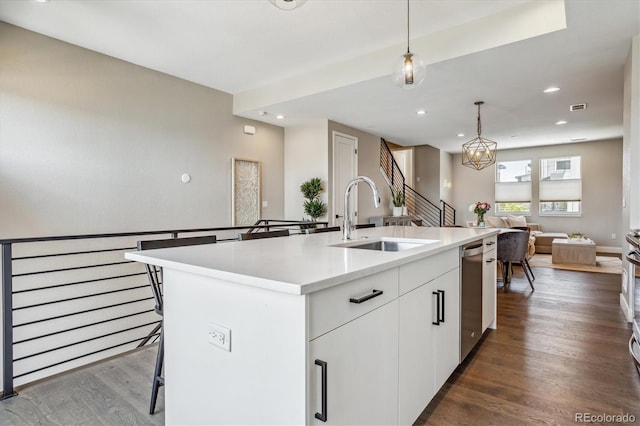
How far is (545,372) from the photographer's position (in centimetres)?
231

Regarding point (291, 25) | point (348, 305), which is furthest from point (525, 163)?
point (348, 305)

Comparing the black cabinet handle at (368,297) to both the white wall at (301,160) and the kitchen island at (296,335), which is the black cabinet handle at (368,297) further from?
the white wall at (301,160)

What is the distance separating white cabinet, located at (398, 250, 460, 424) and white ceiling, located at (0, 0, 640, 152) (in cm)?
235

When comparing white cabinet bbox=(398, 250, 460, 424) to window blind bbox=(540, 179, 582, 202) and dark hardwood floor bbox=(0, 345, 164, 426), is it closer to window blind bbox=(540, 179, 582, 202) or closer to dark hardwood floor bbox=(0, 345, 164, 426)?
dark hardwood floor bbox=(0, 345, 164, 426)

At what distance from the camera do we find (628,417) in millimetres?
1803

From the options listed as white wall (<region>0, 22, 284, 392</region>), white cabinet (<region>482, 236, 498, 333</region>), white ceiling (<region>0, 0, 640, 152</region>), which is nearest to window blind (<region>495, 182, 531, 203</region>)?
white ceiling (<region>0, 0, 640, 152</region>)

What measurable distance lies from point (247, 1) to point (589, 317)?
450 cm

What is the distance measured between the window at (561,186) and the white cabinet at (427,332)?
905cm

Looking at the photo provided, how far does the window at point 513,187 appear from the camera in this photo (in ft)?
31.8

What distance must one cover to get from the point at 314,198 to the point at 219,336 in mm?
4823

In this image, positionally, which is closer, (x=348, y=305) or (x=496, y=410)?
(x=348, y=305)

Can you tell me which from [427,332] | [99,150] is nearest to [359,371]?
[427,332]

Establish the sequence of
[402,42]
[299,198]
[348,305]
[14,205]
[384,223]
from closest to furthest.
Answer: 1. [348,305]
2. [14,205]
3. [402,42]
4. [299,198]
5. [384,223]

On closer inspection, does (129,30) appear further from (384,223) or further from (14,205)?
(384,223)
